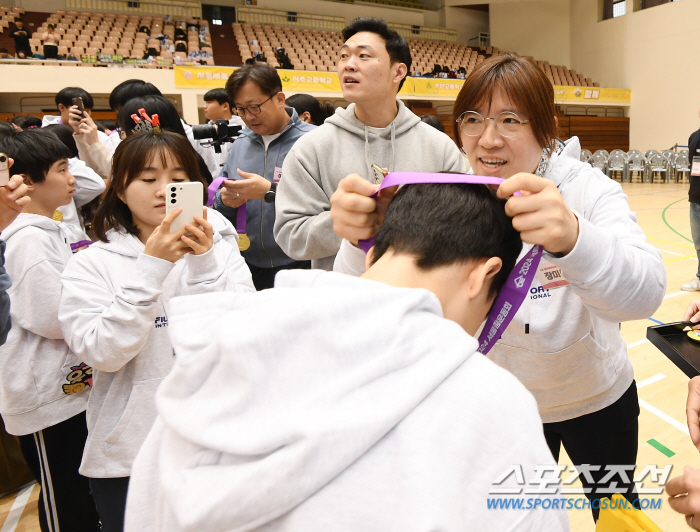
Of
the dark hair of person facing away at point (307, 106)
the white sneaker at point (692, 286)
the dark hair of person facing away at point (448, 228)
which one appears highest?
the dark hair of person facing away at point (307, 106)

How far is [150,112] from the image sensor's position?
106 inches

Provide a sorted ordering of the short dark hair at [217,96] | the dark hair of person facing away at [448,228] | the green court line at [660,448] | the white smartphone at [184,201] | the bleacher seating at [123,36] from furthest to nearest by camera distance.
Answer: the bleacher seating at [123,36]
the short dark hair at [217,96]
the green court line at [660,448]
the white smartphone at [184,201]
the dark hair of person facing away at [448,228]

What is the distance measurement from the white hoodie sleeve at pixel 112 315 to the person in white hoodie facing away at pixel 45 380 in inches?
10.6

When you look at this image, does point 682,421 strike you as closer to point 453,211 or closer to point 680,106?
point 453,211

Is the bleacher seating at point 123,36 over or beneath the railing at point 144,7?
beneath

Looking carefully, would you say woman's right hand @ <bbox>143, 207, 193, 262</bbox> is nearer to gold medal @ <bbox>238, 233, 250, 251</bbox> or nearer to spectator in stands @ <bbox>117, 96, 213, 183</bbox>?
gold medal @ <bbox>238, 233, 250, 251</bbox>

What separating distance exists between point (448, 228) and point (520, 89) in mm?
666

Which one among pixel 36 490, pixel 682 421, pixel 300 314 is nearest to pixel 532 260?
pixel 300 314

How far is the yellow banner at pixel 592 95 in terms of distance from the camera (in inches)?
621

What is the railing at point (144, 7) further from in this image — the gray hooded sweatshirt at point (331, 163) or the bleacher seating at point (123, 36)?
the gray hooded sweatshirt at point (331, 163)

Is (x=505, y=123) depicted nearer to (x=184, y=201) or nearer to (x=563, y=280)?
(x=563, y=280)

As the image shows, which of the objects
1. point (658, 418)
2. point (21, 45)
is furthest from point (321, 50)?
point (658, 418)

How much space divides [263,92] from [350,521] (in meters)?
2.53

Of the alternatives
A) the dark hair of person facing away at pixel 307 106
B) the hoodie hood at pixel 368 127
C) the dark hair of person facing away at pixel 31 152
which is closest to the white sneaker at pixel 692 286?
the dark hair of person facing away at pixel 307 106
